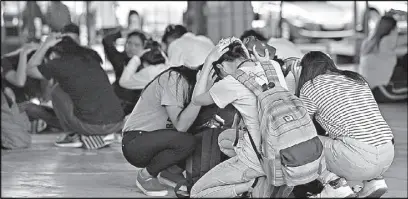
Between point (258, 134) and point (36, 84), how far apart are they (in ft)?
12.0

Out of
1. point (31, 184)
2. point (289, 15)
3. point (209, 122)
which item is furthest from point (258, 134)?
point (289, 15)

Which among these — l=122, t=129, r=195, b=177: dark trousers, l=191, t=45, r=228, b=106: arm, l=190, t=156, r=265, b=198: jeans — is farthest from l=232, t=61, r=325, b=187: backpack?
l=122, t=129, r=195, b=177: dark trousers

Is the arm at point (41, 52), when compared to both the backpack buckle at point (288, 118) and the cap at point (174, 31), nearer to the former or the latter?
the cap at point (174, 31)

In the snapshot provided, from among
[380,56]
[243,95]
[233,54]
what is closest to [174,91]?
[233,54]

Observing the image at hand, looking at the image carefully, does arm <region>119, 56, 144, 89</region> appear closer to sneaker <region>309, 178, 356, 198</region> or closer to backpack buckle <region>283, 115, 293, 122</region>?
sneaker <region>309, 178, 356, 198</region>

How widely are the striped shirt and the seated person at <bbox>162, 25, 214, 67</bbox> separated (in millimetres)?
2123

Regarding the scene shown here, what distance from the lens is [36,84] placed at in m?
7.39

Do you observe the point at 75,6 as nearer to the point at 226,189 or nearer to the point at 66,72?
the point at 66,72

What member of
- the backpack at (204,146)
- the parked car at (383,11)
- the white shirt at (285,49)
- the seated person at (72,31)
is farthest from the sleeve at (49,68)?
the parked car at (383,11)

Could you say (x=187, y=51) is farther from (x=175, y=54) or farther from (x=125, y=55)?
(x=125, y=55)

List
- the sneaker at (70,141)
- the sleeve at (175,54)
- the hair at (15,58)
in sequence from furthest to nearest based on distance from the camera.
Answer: the sneaker at (70,141)
the sleeve at (175,54)
the hair at (15,58)

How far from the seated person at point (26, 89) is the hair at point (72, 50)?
296mm

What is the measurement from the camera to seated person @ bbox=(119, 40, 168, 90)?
688cm

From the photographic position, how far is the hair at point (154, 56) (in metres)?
6.78
